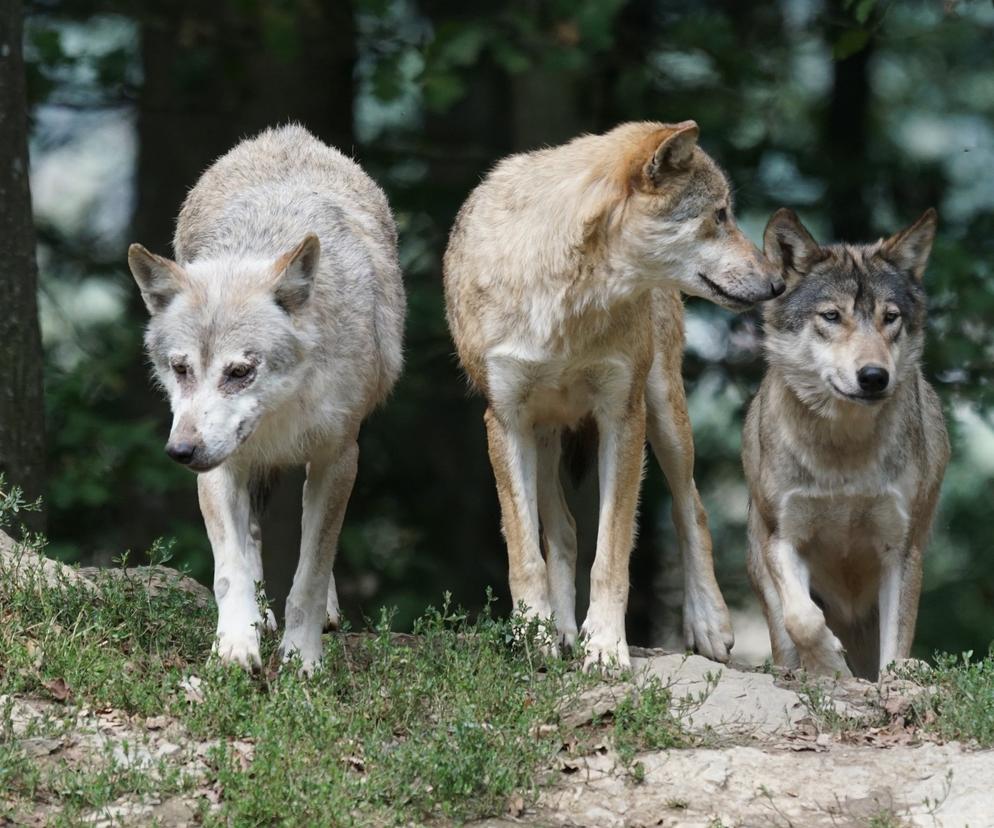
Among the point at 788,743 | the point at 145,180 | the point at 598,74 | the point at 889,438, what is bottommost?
the point at 788,743

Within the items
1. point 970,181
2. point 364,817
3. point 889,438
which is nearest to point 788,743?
point 364,817

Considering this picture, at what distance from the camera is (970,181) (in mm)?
14938

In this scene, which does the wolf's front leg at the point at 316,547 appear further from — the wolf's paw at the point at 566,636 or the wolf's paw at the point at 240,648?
the wolf's paw at the point at 566,636

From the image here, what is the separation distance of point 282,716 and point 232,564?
967 mm

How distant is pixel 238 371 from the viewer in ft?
20.8

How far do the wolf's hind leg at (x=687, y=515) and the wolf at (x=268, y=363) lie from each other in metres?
1.47

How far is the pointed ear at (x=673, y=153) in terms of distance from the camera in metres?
7.00


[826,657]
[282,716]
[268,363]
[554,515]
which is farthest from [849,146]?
[282,716]

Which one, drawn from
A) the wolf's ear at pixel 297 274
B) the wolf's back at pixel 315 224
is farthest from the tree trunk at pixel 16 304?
the wolf's ear at pixel 297 274

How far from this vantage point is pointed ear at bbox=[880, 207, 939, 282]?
8.10 metres

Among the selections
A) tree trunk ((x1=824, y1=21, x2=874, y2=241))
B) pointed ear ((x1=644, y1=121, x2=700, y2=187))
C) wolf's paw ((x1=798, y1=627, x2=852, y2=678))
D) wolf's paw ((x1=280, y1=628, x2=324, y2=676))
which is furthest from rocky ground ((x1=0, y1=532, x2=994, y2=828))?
tree trunk ((x1=824, y1=21, x2=874, y2=241))

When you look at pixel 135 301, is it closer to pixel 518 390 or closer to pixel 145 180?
pixel 145 180

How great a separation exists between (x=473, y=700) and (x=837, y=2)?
947 centimetres

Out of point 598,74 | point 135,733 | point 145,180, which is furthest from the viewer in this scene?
point 145,180
